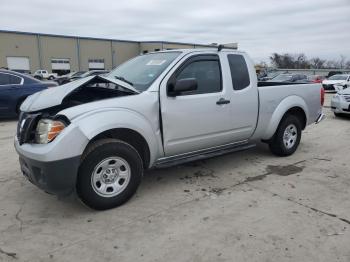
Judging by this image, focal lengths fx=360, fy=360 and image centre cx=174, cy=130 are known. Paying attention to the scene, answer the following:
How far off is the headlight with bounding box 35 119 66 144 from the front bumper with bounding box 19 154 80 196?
9.4 inches

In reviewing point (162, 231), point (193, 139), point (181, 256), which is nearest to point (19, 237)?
point (162, 231)

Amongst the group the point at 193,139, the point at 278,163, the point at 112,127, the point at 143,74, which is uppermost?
the point at 143,74

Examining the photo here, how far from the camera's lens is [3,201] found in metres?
4.40

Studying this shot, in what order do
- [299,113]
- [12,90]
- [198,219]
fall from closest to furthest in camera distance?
[198,219] < [299,113] < [12,90]

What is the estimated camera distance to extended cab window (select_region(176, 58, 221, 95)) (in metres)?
4.82

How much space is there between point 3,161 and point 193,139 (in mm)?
3489

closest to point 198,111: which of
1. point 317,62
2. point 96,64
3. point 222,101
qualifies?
point 222,101

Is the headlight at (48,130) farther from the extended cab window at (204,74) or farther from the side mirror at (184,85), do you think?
the extended cab window at (204,74)

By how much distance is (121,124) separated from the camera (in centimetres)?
400

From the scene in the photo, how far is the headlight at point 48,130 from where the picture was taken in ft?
12.1

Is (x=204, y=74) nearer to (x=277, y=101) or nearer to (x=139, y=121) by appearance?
(x=139, y=121)

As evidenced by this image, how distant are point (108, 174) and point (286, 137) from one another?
141 inches

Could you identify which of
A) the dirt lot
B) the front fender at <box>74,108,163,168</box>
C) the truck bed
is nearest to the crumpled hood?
the front fender at <box>74,108,163,168</box>

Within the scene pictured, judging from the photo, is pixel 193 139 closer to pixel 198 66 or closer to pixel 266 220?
pixel 198 66
